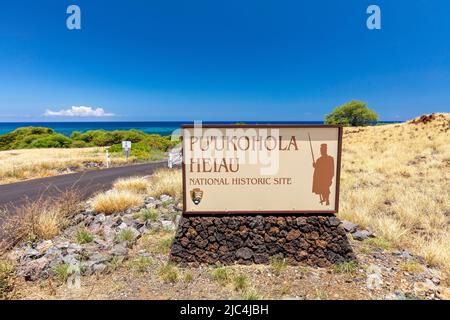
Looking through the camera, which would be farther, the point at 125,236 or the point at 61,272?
the point at 125,236

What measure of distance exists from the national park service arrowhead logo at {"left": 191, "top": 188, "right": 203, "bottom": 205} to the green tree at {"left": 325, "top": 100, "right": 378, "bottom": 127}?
69752mm

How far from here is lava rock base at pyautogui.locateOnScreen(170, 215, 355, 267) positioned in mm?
4637

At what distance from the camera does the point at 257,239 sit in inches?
184

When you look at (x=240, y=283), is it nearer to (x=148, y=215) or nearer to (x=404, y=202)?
(x=148, y=215)

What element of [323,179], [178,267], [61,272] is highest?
[323,179]

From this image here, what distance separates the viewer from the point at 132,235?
5469 millimetres

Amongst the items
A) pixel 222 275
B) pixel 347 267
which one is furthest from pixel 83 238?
pixel 347 267

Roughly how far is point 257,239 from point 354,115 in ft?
242

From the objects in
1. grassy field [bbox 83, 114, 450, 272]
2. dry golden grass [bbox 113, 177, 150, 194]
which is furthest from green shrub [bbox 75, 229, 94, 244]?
dry golden grass [bbox 113, 177, 150, 194]

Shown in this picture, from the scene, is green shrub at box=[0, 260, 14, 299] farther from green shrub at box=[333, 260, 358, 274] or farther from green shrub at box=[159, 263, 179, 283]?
green shrub at box=[333, 260, 358, 274]

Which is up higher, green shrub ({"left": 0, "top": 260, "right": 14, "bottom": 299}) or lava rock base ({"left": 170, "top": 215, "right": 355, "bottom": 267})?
lava rock base ({"left": 170, "top": 215, "right": 355, "bottom": 267})
